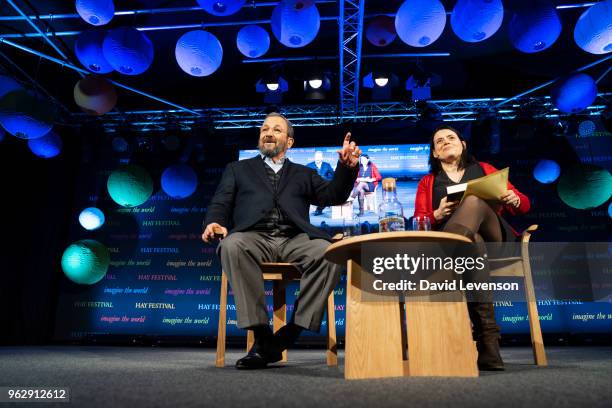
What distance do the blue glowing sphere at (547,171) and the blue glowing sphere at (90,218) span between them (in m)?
5.28

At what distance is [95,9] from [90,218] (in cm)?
296

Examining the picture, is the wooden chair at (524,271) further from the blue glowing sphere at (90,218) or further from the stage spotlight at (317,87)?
the blue glowing sphere at (90,218)

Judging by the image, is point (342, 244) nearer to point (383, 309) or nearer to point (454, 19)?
point (383, 309)

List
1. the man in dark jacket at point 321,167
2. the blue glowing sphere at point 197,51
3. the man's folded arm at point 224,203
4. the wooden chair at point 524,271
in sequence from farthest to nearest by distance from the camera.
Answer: the man in dark jacket at point 321,167, the blue glowing sphere at point 197,51, the man's folded arm at point 224,203, the wooden chair at point 524,271

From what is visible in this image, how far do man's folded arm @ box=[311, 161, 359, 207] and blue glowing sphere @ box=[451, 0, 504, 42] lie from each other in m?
1.33

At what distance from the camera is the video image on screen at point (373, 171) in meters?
4.97

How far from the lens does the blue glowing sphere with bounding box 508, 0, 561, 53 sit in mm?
2855

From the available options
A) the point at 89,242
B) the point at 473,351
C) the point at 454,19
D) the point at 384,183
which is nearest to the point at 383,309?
the point at 473,351

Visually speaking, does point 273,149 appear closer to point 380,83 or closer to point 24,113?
point 24,113

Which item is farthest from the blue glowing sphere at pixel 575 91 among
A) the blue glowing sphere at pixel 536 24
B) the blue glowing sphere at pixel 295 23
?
the blue glowing sphere at pixel 295 23

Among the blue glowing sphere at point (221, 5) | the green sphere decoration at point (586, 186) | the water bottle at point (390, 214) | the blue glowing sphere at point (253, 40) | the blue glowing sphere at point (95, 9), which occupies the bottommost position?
the water bottle at point (390, 214)

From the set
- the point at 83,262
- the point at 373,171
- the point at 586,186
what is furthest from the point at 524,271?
the point at 83,262

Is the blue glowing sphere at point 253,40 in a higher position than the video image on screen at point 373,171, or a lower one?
higher

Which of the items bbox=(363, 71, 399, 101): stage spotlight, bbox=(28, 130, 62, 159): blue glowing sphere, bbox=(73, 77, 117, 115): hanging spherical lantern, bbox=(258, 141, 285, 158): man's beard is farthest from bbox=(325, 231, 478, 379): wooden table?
bbox=(28, 130, 62, 159): blue glowing sphere
